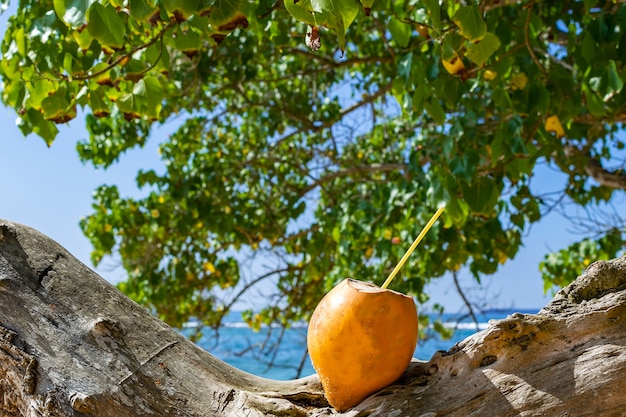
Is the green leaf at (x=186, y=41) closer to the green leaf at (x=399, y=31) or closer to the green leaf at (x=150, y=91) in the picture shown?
the green leaf at (x=150, y=91)

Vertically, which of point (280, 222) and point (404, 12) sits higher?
point (280, 222)

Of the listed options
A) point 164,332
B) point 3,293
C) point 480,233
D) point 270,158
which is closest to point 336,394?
point 164,332

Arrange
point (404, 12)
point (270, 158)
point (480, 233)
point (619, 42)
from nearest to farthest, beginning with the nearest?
point (619, 42)
point (404, 12)
point (480, 233)
point (270, 158)

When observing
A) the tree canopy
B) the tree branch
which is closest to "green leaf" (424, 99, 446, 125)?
the tree canopy

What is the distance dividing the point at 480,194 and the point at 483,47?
0.61m

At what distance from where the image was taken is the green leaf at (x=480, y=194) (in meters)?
1.82

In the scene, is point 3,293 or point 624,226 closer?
point 3,293

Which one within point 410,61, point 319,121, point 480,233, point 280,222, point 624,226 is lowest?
point 410,61

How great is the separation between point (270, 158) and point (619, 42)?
2.46 meters

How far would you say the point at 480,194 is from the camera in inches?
71.9

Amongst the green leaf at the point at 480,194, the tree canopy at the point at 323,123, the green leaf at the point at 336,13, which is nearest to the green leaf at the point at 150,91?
the tree canopy at the point at 323,123

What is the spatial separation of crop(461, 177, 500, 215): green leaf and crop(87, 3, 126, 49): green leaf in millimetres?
1117

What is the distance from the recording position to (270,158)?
3.92 m

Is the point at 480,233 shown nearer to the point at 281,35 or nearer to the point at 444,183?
the point at 444,183
